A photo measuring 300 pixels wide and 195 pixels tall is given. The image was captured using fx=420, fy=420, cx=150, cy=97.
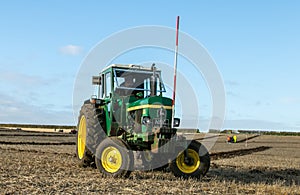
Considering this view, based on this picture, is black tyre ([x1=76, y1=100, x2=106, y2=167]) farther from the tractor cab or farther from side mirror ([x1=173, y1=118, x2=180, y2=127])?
side mirror ([x1=173, y1=118, x2=180, y2=127])

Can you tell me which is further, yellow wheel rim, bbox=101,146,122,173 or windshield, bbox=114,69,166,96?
windshield, bbox=114,69,166,96

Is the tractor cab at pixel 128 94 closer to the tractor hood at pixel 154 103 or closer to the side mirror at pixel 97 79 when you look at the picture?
the tractor hood at pixel 154 103

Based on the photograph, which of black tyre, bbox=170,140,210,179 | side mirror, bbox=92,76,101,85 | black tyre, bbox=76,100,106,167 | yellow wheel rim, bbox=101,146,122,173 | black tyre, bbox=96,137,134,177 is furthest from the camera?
side mirror, bbox=92,76,101,85

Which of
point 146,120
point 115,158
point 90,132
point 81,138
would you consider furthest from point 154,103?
point 81,138

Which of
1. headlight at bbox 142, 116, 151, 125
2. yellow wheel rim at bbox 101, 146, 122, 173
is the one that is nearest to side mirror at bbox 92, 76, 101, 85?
headlight at bbox 142, 116, 151, 125

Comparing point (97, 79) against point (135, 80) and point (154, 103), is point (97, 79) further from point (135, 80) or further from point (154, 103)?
point (154, 103)

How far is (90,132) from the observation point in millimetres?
12664

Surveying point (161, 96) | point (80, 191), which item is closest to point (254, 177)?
point (161, 96)

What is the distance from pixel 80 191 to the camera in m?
9.05

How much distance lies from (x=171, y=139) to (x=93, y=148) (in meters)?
2.69

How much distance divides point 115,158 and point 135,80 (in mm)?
2678

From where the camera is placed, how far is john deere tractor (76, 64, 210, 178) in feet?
37.4

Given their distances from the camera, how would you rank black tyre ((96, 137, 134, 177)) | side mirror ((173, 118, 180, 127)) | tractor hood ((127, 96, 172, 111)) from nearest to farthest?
1. black tyre ((96, 137, 134, 177))
2. tractor hood ((127, 96, 172, 111))
3. side mirror ((173, 118, 180, 127))

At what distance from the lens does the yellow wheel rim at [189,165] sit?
458 inches
